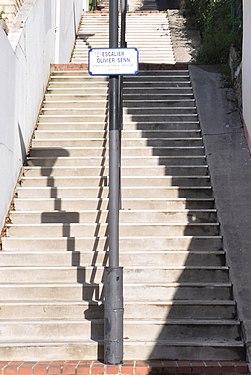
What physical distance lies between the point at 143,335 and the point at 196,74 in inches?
246

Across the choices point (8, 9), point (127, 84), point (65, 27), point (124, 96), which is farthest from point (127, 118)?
point (65, 27)

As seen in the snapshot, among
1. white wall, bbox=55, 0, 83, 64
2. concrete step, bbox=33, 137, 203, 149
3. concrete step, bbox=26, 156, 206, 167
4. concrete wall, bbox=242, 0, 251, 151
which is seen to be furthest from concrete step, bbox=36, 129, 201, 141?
white wall, bbox=55, 0, 83, 64

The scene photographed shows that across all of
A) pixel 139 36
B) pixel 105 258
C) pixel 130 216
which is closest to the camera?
pixel 105 258

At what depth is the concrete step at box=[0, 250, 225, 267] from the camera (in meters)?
8.55

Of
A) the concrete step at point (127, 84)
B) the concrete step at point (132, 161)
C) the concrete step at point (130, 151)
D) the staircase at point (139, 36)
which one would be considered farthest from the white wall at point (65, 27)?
the concrete step at point (132, 161)

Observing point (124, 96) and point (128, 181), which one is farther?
point (124, 96)

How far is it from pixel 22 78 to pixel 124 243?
2.92 m

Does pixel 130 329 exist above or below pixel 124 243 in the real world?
below

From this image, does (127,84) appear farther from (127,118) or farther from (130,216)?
(130,216)

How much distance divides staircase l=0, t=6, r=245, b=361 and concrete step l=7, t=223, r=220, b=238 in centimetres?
1

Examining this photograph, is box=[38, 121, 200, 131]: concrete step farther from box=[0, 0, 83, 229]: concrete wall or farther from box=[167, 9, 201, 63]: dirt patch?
box=[167, 9, 201, 63]: dirt patch

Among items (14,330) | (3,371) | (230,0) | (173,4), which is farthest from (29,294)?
(173,4)

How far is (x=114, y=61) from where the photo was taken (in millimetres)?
7055

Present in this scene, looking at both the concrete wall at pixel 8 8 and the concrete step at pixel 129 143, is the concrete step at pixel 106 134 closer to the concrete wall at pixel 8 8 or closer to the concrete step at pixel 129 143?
the concrete step at pixel 129 143
